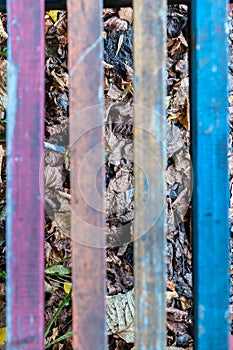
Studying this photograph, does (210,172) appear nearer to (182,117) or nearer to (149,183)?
(149,183)

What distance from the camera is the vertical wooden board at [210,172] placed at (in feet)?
2.69

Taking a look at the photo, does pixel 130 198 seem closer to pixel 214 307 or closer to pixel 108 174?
pixel 108 174

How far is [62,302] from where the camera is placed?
61.4 inches

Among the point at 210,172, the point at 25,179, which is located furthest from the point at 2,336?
the point at 210,172

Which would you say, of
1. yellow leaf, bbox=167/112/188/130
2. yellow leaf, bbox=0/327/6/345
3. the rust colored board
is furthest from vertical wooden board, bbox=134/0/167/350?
yellow leaf, bbox=167/112/188/130

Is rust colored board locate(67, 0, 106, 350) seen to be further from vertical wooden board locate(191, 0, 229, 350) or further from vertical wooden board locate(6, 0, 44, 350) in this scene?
vertical wooden board locate(191, 0, 229, 350)

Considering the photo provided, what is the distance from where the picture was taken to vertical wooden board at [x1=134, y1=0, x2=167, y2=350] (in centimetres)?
79

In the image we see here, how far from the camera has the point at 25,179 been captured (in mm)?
802

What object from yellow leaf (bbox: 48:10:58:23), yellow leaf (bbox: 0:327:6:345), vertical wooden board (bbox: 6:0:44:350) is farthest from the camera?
yellow leaf (bbox: 48:10:58:23)

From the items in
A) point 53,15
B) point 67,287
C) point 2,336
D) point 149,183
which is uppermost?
point 53,15

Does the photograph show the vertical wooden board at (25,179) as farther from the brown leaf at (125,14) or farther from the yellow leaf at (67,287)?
the brown leaf at (125,14)

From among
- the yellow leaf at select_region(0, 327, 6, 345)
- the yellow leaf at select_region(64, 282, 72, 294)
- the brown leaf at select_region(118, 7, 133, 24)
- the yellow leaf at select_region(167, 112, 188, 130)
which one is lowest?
the yellow leaf at select_region(0, 327, 6, 345)

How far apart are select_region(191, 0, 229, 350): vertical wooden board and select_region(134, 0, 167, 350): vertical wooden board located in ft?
0.22

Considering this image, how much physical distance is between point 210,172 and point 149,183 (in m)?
0.11
